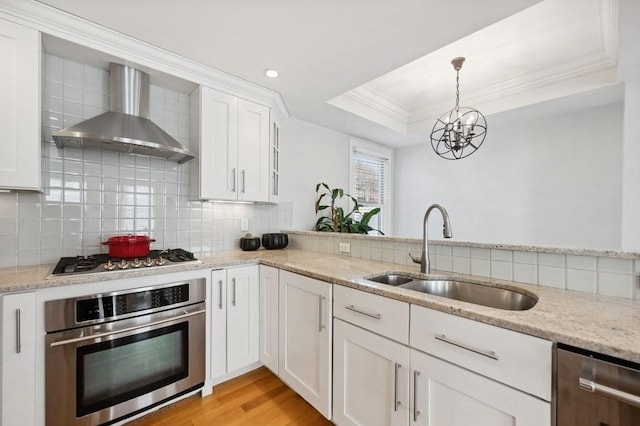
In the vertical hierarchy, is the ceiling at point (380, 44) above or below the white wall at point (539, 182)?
above

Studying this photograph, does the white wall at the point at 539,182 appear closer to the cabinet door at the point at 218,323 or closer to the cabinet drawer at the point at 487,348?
the cabinet drawer at the point at 487,348

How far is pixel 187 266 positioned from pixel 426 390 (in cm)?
146

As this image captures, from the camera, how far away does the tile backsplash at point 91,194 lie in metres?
1.63

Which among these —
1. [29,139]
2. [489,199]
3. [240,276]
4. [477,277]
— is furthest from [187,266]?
[489,199]

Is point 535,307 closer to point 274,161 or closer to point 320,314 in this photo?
point 320,314

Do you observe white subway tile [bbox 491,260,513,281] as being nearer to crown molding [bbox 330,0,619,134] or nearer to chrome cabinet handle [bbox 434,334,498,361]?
chrome cabinet handle [bbox 434,334,498,361]

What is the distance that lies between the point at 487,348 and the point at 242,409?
154cm

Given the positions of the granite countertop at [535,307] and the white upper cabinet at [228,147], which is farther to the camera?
the white upper cabinet at [228,147]

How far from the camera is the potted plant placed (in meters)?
2.95

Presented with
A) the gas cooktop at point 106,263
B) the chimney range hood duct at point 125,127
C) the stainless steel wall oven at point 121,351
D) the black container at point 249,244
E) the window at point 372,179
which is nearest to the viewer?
the stainless steel wall oven at point 121,351

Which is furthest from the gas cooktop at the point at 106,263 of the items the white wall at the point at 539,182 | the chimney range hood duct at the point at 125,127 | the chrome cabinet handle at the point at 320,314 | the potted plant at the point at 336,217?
the white wall at the point at 539,182

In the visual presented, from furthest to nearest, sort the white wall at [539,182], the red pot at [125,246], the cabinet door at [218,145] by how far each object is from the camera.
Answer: the white wall at [539,182], the cabinet door at [218,145], the red pot at [125,246]

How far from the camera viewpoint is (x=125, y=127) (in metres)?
1.67

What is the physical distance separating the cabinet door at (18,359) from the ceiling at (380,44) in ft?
5.06
